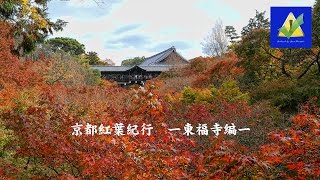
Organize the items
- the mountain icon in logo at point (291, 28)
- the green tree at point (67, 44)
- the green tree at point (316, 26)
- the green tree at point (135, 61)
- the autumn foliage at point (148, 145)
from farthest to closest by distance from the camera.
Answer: the green tree at point (135, 61), the green tree at point (67, 44), the green tree at point (316, 26), the mountain icon in logo at point (291, 28), the autumn foliage at point (148, 145)

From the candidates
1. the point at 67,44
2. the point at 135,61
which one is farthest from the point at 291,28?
the point at 135,61

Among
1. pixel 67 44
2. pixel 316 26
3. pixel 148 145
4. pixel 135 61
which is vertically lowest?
pixel 148 145

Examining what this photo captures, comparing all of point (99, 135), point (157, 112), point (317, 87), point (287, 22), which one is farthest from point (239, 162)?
point (317, 87)

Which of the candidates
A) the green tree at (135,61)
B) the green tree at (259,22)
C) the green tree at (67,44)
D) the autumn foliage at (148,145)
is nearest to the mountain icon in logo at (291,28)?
the autumn foliage at (148,145)

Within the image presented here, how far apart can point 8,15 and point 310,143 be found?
11.6 m

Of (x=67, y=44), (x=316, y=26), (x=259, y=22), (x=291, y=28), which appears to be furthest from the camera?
(x=67, y=44)

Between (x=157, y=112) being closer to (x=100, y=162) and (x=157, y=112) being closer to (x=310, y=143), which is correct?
(x=100, y=162)

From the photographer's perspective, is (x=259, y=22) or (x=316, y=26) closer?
(x=316, y=26)

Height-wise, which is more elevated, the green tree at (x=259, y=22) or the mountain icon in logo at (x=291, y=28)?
the green tree at (x=259, y=22)

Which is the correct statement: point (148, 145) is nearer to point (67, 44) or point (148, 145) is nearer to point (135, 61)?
point (67, 44)

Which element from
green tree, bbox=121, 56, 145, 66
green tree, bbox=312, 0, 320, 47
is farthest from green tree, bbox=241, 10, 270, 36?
green tree, bbox=121, 56, 145, 66

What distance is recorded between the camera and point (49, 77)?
76.1 ft

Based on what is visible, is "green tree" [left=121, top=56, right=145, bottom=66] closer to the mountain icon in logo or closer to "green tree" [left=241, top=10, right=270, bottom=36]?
"green tree" [left=241, top=10, right=270, bottom=36]

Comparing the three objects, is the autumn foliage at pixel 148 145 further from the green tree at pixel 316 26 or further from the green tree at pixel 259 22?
the green tree at pixel 259 22
